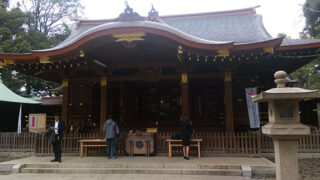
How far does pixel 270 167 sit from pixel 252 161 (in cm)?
76

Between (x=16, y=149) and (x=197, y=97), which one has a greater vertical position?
(x=197, y=97)

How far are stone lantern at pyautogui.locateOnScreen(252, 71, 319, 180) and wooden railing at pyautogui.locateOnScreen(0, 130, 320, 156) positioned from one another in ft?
12.7

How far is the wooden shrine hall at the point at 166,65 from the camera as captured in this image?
803 centimetres

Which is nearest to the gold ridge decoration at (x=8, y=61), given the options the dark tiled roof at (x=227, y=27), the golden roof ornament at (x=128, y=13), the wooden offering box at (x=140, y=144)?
the golden roof ornament at (x=128, y=13)

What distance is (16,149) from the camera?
10.3 meters

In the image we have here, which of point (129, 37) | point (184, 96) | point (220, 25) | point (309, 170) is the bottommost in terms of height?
point (309, 170)

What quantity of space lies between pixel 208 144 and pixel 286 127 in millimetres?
4356

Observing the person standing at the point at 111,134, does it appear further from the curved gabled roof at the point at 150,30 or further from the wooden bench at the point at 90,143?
the curved gabled roof at the point at 150,30

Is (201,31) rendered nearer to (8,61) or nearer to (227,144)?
(227,144)

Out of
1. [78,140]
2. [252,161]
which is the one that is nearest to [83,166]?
[78,140]

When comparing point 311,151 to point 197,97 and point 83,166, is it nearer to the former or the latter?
point 197,97

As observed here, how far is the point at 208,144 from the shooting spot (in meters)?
8.58

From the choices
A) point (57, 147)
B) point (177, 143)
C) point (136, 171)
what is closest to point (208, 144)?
point (177, 143)

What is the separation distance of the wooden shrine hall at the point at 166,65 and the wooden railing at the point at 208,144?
0.73 meters
